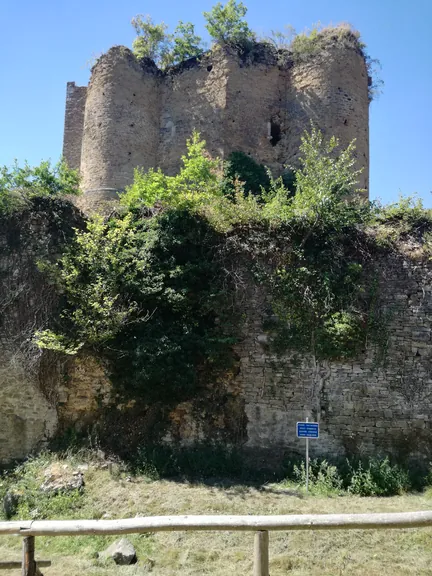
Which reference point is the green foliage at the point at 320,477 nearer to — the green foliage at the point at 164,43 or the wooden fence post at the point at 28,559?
the wooden fence post at the point at 28,559

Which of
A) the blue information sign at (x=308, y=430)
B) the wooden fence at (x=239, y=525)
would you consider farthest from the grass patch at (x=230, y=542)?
the wooden fence at (x=239, y=525)

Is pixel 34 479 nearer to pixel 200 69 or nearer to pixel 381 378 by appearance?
pixel 381 378

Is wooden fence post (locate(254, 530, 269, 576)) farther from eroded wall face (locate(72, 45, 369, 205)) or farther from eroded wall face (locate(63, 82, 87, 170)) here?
eroded wall face (locate(63, 82, 87, 170))

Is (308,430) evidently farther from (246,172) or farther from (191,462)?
(246,172)

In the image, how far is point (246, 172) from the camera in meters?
19.2

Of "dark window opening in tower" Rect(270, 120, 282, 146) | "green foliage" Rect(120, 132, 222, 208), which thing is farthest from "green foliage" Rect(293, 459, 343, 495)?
"dark window opening in tower" Rect(270, 120, 282, 146)

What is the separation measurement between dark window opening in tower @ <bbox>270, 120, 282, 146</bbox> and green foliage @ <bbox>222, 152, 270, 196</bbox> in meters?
1.58

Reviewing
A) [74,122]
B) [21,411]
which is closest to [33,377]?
[21,411]

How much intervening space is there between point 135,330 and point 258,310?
2.65 m

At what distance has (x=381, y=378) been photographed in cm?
1006

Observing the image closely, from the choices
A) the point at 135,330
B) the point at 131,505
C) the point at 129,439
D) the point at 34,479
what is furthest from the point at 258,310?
the point at 34,479

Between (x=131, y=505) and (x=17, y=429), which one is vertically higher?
(x=17, y=429)

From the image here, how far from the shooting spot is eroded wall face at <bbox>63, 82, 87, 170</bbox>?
75.3 ft

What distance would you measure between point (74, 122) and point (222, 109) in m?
7.61
